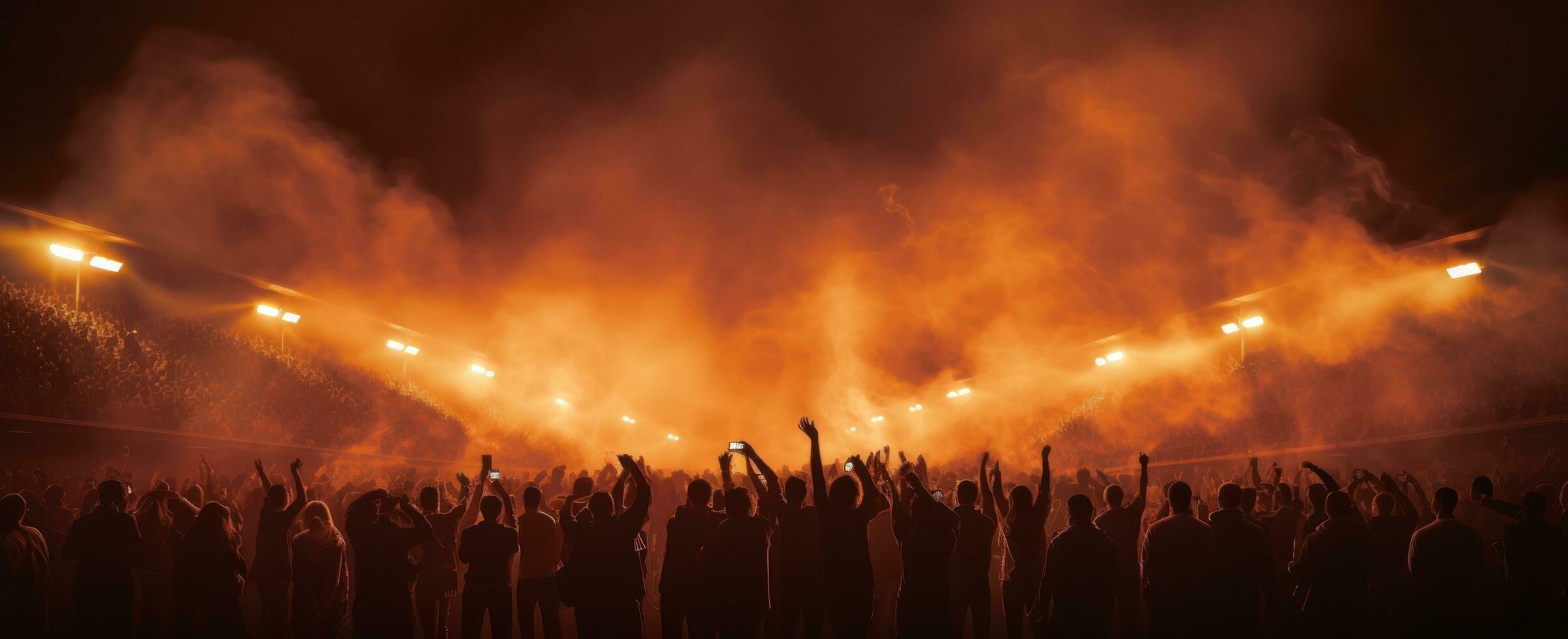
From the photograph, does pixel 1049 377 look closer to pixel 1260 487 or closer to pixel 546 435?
pixel 546 435

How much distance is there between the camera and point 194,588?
7453mm

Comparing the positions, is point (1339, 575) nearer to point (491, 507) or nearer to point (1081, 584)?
point (1081, 584)

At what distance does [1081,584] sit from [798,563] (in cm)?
206

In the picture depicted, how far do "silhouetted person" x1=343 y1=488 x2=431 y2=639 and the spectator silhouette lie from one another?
4.87 metres

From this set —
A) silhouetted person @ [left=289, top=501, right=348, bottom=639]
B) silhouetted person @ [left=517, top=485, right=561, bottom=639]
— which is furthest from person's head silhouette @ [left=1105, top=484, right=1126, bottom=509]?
silhouetted person @ [left=289, top=501, right=348, bottom=639]

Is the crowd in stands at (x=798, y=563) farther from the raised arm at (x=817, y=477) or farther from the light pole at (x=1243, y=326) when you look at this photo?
the light pole at (x=1243, y=326)

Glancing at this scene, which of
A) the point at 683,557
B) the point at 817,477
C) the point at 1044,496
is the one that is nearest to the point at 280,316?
the point at 683,557

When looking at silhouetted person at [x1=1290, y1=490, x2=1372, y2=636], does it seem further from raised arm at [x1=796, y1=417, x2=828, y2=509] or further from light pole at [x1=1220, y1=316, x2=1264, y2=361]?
light pole at [x1=1220, y1=316, x2=1264, y2=361]

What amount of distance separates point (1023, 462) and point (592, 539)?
32.2 metres

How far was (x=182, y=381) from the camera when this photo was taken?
890 inches

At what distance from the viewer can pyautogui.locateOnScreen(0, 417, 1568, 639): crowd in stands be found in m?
6.39

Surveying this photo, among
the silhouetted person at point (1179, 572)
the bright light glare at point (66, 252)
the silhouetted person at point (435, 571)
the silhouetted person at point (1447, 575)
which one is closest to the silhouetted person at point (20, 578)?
the silhouetted person at point (435, 571)

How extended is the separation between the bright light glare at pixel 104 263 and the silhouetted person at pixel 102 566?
14864mm

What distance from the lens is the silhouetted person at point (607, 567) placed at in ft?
22.0
